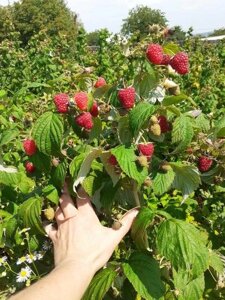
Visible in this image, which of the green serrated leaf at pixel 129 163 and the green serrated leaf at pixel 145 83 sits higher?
the green serrated leaf at pixel 145 83

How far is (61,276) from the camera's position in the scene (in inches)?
56.4

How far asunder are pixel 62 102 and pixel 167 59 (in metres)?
0.37

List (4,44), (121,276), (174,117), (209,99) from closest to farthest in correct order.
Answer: (174,117)
(121,276)
(209,99)
(4,44)

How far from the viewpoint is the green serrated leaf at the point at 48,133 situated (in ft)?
4.99

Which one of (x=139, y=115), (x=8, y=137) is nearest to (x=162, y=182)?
(x=139, y=115)

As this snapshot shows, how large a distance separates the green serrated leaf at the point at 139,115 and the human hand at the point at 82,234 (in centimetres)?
35

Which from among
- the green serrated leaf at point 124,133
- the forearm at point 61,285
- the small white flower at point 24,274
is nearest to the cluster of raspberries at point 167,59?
the green serrated leaf at point 124,133

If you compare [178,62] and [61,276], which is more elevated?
[178,62]

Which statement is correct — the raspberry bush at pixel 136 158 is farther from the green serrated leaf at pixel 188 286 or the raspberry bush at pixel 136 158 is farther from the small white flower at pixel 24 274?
the small white flower at pixel 24 274

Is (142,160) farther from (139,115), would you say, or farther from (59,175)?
(59,175)

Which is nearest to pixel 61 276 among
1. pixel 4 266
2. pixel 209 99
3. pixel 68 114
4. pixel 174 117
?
pixel 68 114

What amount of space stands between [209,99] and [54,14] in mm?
38175

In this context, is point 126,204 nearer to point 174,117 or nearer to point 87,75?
point 174,117

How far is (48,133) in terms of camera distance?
1.52m
